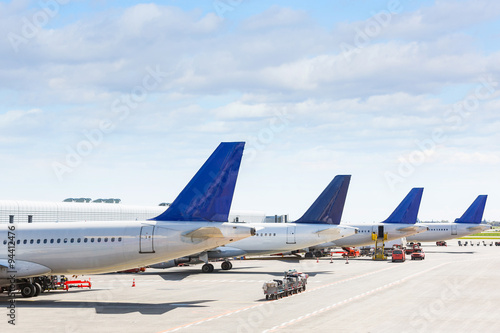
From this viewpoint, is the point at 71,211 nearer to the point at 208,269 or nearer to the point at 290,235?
the point at 208,269

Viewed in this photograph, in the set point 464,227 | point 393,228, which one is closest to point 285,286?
point 393,228

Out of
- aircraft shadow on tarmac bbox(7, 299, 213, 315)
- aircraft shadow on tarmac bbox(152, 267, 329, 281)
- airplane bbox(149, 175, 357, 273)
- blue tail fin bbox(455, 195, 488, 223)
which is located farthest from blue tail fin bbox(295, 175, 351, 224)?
blue tail fin bbox(455, 195, 488, 223)

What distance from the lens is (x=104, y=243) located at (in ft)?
117

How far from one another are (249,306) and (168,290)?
36.5 ft

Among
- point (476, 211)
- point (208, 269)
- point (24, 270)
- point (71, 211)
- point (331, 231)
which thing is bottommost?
point (208, 269)

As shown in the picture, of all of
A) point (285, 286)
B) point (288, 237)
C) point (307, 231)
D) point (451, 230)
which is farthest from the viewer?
point (451, 230)

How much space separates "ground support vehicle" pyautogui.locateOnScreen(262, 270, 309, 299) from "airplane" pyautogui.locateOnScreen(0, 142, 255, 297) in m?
4.40

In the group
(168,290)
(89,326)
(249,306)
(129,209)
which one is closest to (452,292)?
(249,306)

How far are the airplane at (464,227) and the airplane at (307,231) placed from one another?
5550cm

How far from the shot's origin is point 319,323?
92.2ft

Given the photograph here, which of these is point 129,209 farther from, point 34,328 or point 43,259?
point 34,328

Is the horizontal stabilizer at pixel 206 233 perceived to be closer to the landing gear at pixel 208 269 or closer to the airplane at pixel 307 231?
the airplane at pixel 307 231

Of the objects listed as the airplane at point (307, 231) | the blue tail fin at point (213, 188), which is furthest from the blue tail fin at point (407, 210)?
the blue tail fin at point (213, 188)

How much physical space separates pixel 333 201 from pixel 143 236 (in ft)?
105
